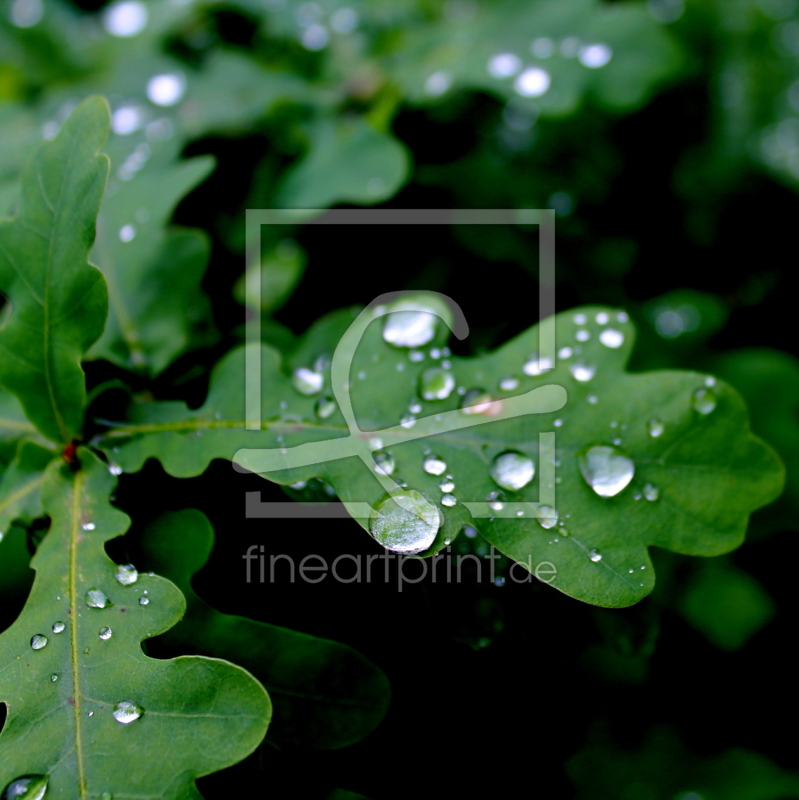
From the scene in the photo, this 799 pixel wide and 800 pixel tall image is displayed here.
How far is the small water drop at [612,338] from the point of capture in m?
1.15

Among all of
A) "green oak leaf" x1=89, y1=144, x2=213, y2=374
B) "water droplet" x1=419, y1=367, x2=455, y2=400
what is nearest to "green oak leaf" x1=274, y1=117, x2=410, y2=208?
"green oak leaf" x1=89, y1=144, x2=213, y2=374

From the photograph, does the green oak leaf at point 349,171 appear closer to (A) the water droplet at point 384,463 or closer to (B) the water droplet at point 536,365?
(B) the water droplet at point 536,365

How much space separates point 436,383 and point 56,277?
0.62 meters

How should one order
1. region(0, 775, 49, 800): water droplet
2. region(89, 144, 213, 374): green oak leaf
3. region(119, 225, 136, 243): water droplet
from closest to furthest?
region(0, 775, 49, 800): water droplet, region(89, 144, 213, 374): green oak leaf, region(119, 225, 136, 243): water droplet

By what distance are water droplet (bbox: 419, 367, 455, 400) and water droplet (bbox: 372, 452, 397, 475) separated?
13cm

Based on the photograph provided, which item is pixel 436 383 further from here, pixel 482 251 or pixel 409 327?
pixel 482 251

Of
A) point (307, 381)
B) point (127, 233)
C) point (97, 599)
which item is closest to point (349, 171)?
point (127, 233)

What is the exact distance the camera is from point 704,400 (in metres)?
1.05

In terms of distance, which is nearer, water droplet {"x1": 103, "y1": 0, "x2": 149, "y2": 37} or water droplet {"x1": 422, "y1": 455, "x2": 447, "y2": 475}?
water droplet {"x1": 422, "y1": 455, "x2": 447, "y2": 475}

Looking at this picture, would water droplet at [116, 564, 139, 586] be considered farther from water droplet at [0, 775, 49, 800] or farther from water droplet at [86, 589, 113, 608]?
Result: water droplet at [0, 775, 49, 800]

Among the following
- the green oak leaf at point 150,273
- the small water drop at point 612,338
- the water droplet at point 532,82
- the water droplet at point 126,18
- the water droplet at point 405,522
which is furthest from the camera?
the water droplet at point 126,18

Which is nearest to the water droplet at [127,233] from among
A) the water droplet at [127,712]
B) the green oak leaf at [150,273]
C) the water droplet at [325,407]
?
the green oak leaf at [150,273]

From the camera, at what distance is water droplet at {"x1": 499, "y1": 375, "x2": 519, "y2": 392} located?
3.71 ft

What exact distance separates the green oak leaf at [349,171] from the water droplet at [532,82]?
373 mm
